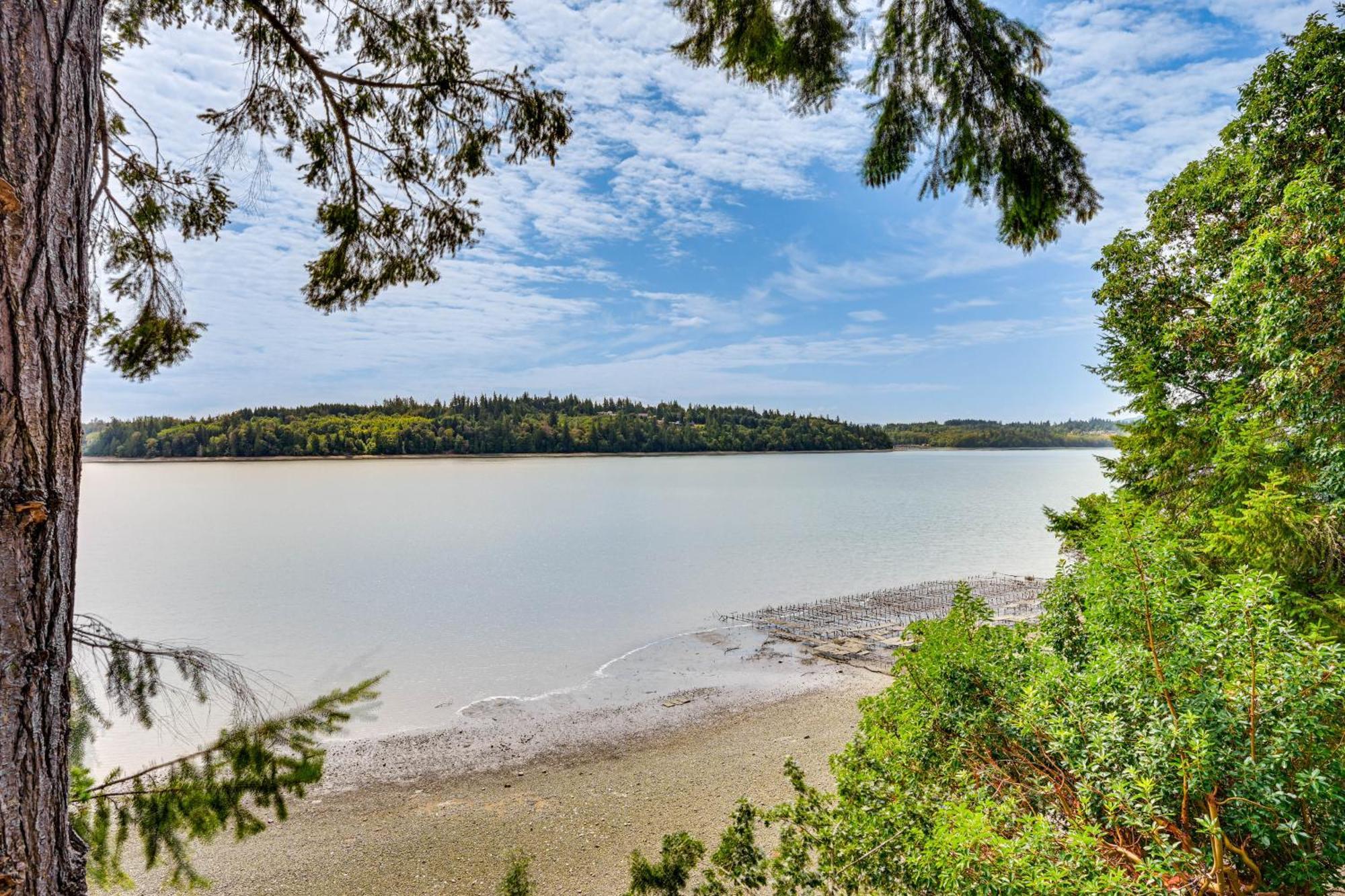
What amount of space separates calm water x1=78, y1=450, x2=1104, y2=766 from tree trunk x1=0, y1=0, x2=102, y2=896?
4.97ft

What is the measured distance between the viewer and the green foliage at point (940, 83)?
11.6ft

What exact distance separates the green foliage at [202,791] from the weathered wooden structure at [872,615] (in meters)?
13.3

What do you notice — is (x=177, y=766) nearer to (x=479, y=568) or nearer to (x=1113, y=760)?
(x=1113, y=760)

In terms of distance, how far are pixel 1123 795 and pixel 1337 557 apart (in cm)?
673

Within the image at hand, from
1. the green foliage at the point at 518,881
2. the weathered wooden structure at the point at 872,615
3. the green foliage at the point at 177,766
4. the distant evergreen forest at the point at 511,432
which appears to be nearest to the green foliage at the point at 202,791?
the green foliage at the point at 177,766

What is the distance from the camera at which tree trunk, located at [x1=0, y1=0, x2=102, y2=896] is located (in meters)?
1.24

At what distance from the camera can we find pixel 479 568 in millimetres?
29062

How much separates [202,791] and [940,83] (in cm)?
522

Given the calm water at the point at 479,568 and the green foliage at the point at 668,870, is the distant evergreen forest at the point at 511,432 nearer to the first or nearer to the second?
the calm water at the point at 479,568

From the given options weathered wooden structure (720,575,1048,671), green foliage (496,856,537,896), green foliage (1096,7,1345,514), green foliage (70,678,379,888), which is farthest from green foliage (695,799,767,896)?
weathered wooden structure (720,575,1048,671)

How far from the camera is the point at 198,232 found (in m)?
4.06

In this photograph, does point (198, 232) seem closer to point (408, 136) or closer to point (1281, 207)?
point (408, 136)

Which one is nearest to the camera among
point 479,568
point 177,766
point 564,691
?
point 177,766

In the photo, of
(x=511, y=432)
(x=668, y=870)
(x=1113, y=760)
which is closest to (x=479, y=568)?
(x=668, y=870)
